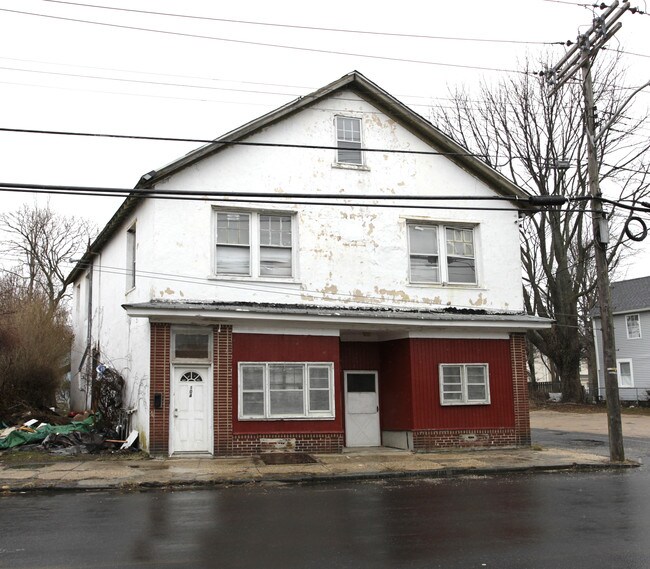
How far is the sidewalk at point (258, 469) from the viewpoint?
40.1ft

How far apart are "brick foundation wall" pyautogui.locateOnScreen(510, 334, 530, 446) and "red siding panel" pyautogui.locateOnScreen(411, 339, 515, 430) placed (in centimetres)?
12

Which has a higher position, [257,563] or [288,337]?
[288,337]

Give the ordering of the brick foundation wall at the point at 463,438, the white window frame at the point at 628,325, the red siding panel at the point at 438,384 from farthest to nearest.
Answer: the white window frame at the point at 628,325
the red siding panel at the point at 438,384
the brick foundation wall at the point at 463,438

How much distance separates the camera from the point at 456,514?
9320mm

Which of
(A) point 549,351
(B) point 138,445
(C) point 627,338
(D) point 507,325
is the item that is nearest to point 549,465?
(D) point 507,325

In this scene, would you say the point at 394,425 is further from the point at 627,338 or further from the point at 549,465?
the point at 627,338

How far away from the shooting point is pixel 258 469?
13.8 meters

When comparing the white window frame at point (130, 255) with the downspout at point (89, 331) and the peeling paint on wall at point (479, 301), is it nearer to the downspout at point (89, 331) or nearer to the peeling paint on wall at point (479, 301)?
the downspout at point (89, 331)

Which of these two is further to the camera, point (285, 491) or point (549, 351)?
point (549, 351)

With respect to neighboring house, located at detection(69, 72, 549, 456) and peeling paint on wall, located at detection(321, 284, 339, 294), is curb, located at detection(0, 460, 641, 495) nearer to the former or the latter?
neighboring house, located at detection(69, 72, 549, 456)

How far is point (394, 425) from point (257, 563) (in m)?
11.7

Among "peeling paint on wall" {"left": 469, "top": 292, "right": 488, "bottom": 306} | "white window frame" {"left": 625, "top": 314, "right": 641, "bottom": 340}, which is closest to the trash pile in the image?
"peeling paint on wall" {"left": 469, "top": 292, "right": 488, "bottom": 306}

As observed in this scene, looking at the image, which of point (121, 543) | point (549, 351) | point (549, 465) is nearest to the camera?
point (121, 543)

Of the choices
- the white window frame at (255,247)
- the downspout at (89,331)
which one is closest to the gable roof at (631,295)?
the white window frame at (255,247)
